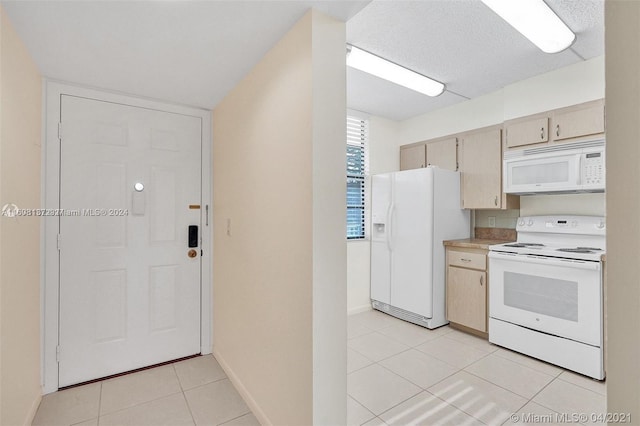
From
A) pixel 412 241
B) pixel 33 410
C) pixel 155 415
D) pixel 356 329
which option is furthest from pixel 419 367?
pixel 33 410

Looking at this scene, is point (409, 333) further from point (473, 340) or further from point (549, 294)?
point (549, 294)

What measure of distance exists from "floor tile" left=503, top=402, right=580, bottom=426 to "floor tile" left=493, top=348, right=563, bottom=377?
0.58 m

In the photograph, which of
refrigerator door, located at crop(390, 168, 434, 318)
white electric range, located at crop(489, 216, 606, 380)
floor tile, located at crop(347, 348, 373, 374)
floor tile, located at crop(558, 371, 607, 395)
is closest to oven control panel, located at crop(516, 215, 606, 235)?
white electric range, located at crop(489, 216, 606, 380)

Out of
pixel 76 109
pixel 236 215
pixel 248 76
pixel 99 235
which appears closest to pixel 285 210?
pixel 236 215

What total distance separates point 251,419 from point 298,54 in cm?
212

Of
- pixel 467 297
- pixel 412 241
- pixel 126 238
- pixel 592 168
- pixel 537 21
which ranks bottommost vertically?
pixel 467 297

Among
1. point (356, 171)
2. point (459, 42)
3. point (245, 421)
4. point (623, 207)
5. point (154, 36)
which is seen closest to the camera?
point (623, 207)

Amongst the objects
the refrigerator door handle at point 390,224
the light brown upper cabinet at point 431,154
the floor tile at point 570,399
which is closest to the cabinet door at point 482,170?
the light brown upper cabinet at point 431,154

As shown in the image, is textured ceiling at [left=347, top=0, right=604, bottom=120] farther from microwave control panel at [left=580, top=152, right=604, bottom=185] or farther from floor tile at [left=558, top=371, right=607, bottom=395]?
floor tile at [left=558, top=371, right=607, bottom=395]

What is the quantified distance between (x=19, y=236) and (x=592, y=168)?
397cm

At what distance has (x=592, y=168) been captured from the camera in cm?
254

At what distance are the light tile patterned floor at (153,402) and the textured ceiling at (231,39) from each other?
2.20 m

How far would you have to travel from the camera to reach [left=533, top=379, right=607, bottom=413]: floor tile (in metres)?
2.00

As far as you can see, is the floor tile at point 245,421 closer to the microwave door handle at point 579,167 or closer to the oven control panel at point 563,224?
the oven control panel at point 563,224
